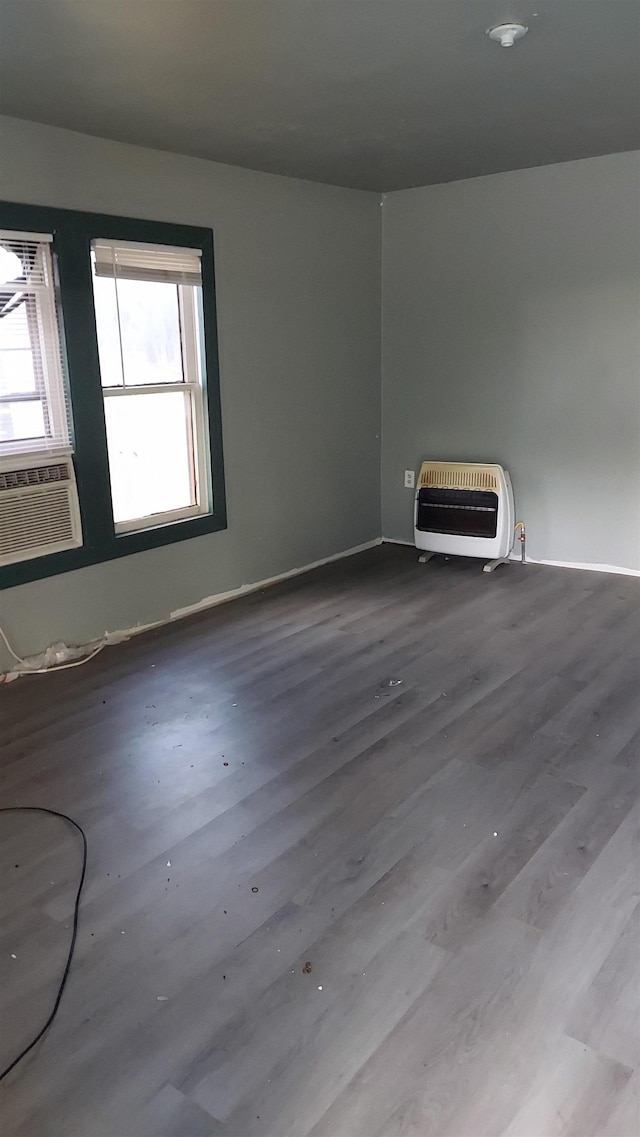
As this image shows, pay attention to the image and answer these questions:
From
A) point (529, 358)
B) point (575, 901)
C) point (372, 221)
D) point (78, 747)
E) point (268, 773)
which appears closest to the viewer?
point (575, 901)

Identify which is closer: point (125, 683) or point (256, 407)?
point (125, 683)

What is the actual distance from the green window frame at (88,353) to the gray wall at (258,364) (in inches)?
2.3

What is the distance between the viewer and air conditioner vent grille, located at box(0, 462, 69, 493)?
3373 millimetres

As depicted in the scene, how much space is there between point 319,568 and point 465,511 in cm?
97

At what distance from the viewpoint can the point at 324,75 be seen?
2725mm

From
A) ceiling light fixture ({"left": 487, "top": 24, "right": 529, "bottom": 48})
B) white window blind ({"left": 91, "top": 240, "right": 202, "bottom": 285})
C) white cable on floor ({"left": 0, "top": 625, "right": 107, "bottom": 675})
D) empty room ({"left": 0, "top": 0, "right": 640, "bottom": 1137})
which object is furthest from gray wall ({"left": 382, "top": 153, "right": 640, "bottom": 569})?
white cable on floor ({"left": 0, "top": 625, "right": 107, "bottom": 675})

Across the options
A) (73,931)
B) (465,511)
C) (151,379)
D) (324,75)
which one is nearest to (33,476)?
(151,379)

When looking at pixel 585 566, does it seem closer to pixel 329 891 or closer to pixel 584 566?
pixel 584 566

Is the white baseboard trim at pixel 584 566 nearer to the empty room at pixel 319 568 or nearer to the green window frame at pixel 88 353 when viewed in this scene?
the empty room at pixel 319 568

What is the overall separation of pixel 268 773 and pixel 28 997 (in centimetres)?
105

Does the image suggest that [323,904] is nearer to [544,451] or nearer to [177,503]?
[177,503]

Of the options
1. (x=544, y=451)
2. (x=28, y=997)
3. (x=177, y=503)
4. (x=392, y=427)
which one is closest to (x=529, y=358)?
(x=544, y=451)

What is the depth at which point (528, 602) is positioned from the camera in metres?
4.34

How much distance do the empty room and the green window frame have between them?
18 millimetres
